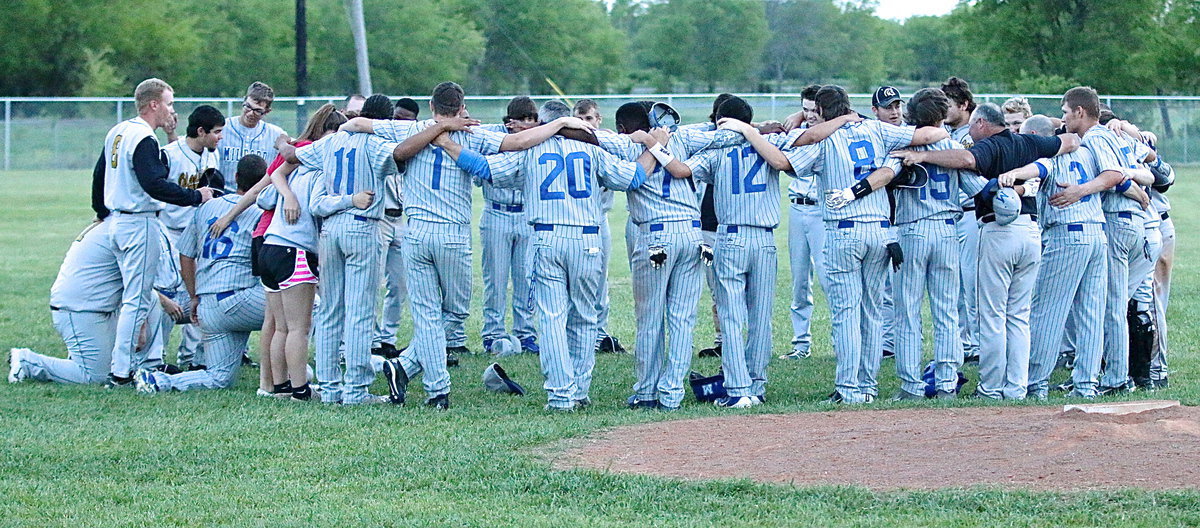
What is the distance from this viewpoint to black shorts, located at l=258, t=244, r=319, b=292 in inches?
357

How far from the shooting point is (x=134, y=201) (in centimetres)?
971

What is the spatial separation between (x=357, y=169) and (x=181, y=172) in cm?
239

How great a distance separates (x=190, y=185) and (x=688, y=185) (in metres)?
4.03

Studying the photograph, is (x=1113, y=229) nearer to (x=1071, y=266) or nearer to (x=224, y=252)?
(x=1071, y=266)

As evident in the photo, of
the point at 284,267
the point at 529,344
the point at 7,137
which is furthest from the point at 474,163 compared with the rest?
the point at 7,137

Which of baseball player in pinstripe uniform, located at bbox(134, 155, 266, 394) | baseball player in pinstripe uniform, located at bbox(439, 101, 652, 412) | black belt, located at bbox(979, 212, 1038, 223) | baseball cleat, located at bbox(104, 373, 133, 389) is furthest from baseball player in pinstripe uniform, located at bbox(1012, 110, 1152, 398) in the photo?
baseball cleat, located at bbox(104, 373, 133, 389)

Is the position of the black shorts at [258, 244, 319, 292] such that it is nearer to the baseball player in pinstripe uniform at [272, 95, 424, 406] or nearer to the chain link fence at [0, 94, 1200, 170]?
the baseball player in pinstripe uniform at [272, 95, 424, 406]

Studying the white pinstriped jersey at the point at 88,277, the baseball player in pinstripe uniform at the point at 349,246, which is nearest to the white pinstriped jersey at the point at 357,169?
the baseball player in pinstripe uniform at the point at 349,246

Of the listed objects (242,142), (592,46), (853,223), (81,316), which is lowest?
(81,316)

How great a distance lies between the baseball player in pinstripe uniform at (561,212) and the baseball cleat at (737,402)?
3.34 feet

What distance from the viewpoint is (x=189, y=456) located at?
7.38 m

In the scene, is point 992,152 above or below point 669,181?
above

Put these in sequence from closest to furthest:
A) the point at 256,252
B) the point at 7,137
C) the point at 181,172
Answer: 1. the point at 256,252
2. the point at 181,172
3. the point at 7,137

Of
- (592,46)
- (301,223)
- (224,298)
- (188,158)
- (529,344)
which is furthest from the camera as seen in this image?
(592,46)
